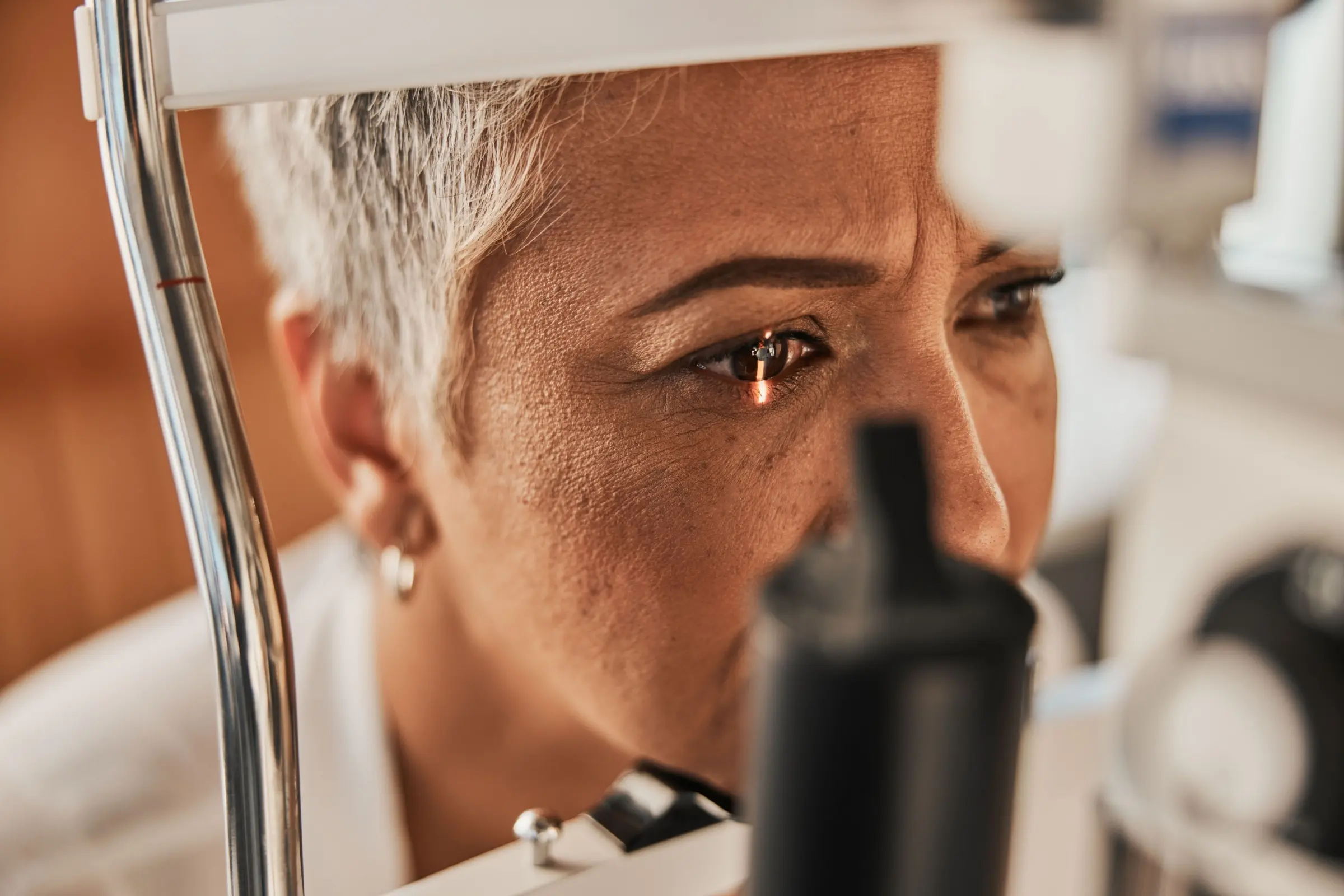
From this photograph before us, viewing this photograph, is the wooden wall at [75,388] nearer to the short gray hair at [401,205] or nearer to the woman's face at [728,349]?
the short gray hair at [401,205]

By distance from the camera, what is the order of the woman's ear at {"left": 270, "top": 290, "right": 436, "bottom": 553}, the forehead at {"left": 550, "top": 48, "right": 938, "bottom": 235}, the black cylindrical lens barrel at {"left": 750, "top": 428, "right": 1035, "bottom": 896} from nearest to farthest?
1. the black cylindrical lens barrel at {"left": 750, "top": 428, "right": 1035, "bottom": 896}
2. the forehead at {"left": 550, "top": 48, "right": 938, "bottom": 235}
3. the woman's ear at {"left": 270, "top": 290, "right": 436, "bottom": 553}

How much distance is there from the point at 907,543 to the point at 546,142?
161mm

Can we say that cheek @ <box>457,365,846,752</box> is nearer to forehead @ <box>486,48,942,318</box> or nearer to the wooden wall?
forehead @ <box>486,48,942,318</box>

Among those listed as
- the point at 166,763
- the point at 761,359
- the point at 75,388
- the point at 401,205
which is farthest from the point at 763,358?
the point at 75,388

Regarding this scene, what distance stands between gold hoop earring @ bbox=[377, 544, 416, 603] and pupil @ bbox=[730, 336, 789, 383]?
161 mm

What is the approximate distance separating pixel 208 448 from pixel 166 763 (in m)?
0.31

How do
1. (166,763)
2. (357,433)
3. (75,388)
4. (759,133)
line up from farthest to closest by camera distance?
(75,388)
(166,763)
(357,433)
(759,133)

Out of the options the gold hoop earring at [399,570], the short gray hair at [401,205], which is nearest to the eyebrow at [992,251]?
the short gray hair at [401,205]

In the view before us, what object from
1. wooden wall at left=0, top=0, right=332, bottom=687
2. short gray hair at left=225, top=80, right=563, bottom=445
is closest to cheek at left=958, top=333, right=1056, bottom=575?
short gray hair at left=225, top=80, right=563, bottom=445

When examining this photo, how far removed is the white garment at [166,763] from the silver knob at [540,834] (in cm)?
9

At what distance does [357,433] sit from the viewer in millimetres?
396

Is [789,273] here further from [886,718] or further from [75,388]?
[75,388]

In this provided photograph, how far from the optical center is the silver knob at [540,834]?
0.32 metres

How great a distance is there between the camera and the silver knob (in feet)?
1.06
